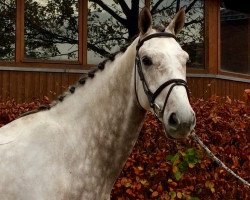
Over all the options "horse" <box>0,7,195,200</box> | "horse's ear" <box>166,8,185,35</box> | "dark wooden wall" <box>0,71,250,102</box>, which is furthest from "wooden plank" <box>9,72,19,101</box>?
"horse's ear" <box>166,8,185,35</box>

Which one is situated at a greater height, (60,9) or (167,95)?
(60,9)

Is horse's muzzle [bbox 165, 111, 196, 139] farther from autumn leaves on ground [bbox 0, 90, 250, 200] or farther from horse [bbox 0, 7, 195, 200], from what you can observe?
autumn leaves on ground [bbox 0, 90, 250, 200]

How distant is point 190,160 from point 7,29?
563cm

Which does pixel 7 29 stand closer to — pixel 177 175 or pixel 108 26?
pixel 108 26

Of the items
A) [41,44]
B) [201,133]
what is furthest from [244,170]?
[41,44]

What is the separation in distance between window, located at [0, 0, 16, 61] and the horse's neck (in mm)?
6899

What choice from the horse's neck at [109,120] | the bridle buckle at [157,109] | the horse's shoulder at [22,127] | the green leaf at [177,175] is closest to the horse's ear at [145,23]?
the horse's neck at [109,120]

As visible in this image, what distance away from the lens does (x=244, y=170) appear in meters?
6.36

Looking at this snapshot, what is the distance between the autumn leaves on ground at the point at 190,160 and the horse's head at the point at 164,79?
233 centimetres

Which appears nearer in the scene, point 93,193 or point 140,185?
point 93,193

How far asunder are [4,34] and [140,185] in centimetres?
550

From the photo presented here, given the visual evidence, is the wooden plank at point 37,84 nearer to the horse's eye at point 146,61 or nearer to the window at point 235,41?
the window at point 235,41

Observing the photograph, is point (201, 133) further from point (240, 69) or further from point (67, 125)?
point (240, 69)

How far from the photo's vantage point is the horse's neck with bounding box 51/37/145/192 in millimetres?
3822
